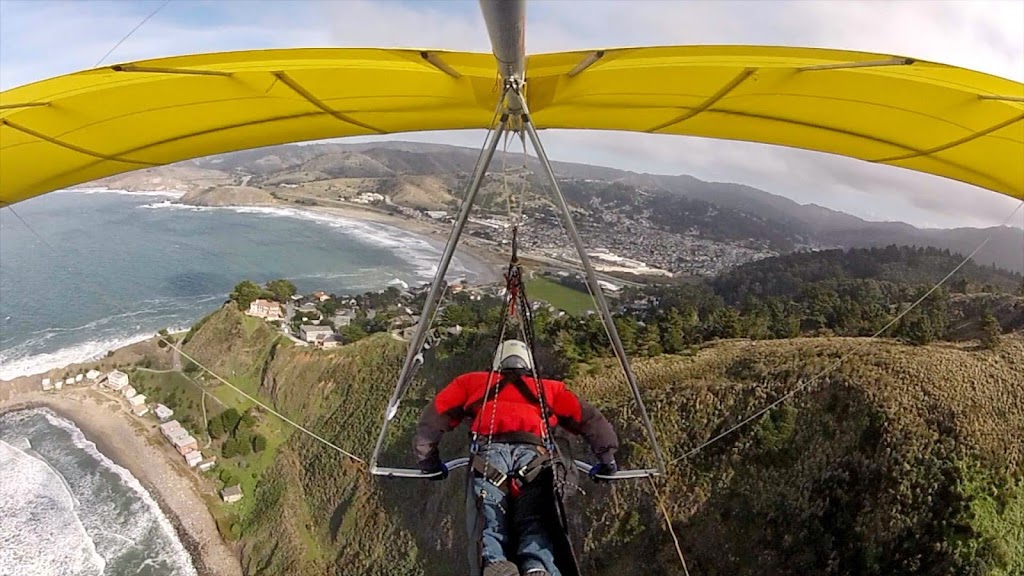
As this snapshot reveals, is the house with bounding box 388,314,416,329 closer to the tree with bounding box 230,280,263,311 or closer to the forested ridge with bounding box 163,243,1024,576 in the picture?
the forested ridge with bounding box 163,243,1024,576

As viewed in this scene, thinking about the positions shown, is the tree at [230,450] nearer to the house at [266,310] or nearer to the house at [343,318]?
the house at [343,318]

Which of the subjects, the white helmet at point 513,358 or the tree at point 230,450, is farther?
the tree at point 230,450

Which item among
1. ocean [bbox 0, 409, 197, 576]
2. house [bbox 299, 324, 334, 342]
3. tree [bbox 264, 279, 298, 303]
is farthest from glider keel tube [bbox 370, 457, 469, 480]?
tree [bbox 264, 279, 298, 303]

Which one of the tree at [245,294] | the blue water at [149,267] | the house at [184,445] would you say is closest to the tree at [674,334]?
the blue water at [149,267]

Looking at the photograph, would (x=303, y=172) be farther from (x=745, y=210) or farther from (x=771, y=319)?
(x=771, y=319)

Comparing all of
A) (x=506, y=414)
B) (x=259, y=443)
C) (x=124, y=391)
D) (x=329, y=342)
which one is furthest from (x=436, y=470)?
(x=124, y=391)

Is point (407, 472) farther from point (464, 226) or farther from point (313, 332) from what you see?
point (313, 332)
